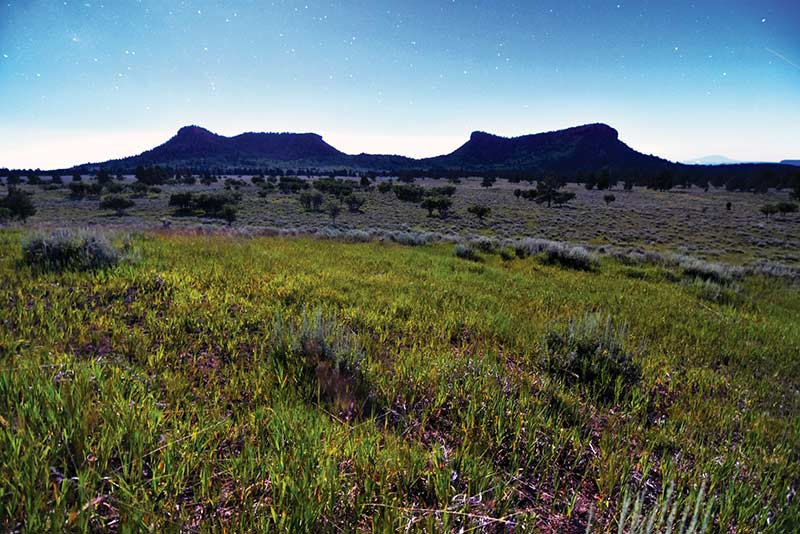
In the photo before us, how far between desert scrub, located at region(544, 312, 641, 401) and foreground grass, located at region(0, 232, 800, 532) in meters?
0.04

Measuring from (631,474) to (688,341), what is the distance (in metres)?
4.25

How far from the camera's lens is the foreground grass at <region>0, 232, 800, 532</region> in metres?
1.77

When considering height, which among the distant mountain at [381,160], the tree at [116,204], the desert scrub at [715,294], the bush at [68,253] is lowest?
the desert scrub at [715,294]

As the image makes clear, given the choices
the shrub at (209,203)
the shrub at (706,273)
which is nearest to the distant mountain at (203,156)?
the shrub at (209,203)

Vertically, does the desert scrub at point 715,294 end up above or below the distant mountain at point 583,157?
below

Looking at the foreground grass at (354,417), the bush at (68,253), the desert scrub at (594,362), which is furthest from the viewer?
the bush at (68,253)

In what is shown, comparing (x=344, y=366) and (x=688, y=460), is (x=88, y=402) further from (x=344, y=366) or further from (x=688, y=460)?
(x=688, y=460)

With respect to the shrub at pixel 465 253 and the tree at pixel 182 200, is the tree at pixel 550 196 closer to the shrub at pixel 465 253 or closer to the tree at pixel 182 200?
the shrub at pixel 465 253

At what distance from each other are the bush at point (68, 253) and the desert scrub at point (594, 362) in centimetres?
737

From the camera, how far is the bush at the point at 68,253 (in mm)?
6008

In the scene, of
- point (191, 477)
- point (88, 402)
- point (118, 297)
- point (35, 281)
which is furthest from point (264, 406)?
point (35, 281)

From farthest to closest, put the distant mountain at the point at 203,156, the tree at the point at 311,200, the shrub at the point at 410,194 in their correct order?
the distant mountain at the point at 203,156
the shrub at the point at 410,194
the tree at the point at 311,200

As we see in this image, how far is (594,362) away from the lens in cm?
392

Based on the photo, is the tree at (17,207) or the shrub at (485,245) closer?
the shrub at (485,245)
